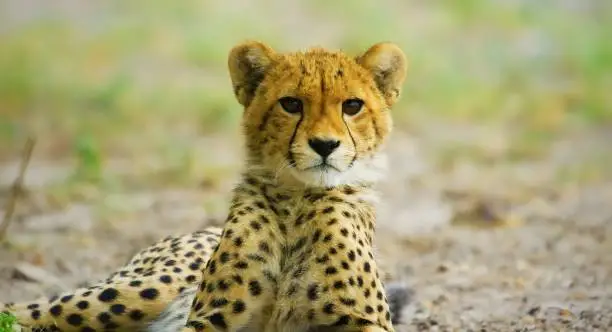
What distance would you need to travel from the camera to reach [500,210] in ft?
20.9

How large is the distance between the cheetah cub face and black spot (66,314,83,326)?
2.41ft

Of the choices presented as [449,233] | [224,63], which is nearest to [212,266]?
[449,233]

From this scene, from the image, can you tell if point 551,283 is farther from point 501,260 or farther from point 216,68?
point 216,68

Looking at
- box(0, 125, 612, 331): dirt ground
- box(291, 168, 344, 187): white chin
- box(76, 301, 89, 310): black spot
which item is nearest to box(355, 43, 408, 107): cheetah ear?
Answer: box(291, 168, 344, 187): white chin

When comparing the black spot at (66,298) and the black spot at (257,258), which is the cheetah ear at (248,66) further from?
the black spot at (66,298)

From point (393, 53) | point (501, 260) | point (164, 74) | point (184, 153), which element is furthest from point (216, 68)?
point (393, 53)

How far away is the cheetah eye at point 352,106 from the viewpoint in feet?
11.3

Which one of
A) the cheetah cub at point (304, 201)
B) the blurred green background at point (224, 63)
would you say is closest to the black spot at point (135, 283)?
the cheetah cub at point (304, 201)

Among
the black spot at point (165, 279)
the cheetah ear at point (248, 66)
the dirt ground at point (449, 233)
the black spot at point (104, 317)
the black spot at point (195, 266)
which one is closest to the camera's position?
the cheetah ear at point (248, 66)

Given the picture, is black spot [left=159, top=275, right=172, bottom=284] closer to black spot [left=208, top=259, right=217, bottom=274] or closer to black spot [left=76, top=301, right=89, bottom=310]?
black spot [left=76, top=301, right=89, bottom=310]

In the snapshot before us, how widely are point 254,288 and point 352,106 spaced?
57 cm

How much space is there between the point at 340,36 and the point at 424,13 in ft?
3.39

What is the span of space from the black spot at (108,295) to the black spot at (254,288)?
0.64 m

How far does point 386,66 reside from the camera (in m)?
3.67
